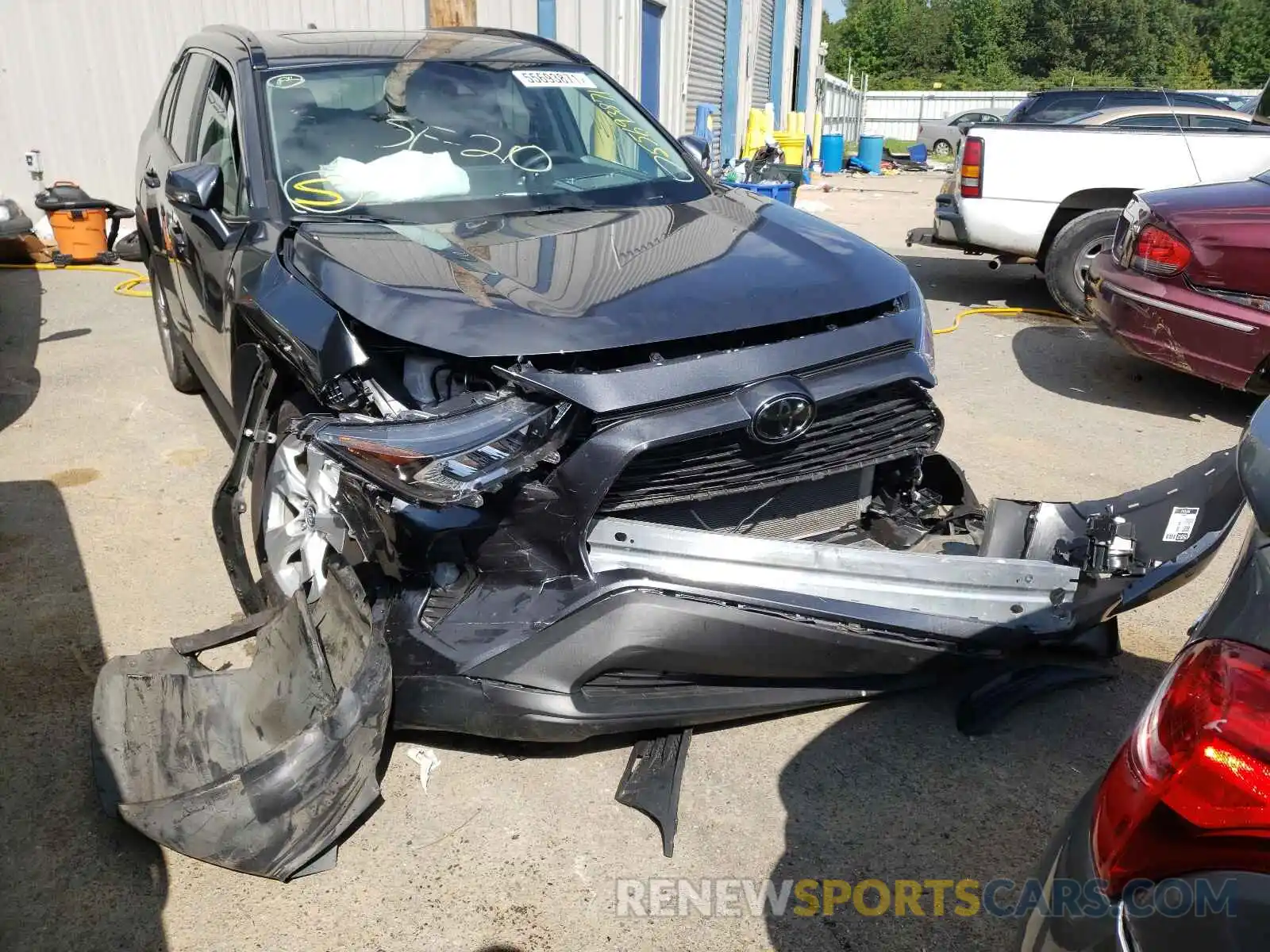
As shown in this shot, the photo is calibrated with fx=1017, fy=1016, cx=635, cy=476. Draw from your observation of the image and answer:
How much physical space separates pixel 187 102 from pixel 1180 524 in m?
4.46

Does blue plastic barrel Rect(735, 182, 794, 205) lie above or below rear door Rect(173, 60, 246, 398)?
below

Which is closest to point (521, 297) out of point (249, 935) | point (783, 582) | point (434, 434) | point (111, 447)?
point (434, 434)

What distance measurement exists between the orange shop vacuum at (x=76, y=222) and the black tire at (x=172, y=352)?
4200mm

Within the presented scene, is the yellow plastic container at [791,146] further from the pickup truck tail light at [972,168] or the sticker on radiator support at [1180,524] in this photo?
the sticker on radiator support at [1180,524]

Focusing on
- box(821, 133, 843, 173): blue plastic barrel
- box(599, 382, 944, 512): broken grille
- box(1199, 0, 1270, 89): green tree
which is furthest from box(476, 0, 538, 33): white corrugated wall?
box(1199, 0, 1270, 89): green tree

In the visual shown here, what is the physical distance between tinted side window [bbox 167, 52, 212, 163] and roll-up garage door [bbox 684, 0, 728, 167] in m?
10.8

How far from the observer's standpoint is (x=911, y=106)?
32.2m

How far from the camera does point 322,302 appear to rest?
274 centimetres

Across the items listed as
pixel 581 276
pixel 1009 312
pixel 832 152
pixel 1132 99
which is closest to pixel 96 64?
pixel 1009 312

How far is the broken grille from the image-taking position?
2.55 metres

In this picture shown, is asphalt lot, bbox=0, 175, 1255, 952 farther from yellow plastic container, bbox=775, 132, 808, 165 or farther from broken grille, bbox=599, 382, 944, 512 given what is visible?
yellow plastic container, bbox=775, 132, 808, 165

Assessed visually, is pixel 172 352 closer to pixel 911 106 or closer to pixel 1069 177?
pixel 1069 177

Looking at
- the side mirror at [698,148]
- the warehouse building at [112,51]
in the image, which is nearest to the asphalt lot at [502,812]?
the side mirror at [698,148]

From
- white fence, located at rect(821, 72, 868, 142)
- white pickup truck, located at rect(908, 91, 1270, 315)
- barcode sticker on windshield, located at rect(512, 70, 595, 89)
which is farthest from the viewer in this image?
white fence, located at rect(821, 72, 868, 142)
